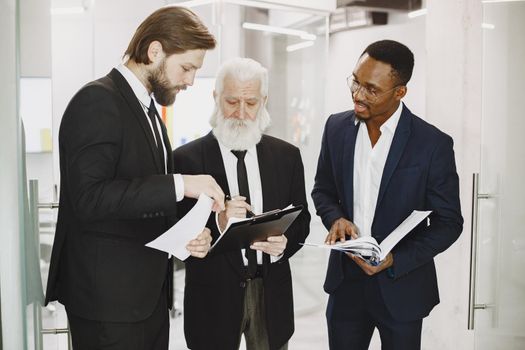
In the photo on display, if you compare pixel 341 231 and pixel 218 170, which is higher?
pixel 218 170

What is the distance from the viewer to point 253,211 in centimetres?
222

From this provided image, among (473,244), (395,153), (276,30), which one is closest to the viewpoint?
(395,153)

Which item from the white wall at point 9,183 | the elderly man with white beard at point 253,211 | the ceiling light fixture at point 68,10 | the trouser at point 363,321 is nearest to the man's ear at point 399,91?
the elderly man with white beard at point 253,211

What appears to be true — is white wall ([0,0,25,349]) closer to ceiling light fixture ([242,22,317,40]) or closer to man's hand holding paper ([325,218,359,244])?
man's hand holding paper ([325,218,359,244])

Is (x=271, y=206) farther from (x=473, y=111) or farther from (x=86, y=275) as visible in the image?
(x=473, y=111)

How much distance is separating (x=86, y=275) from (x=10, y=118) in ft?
1.78

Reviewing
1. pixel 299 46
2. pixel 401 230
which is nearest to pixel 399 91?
pixel 401 230

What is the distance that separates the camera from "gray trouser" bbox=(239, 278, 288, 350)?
2213 mm

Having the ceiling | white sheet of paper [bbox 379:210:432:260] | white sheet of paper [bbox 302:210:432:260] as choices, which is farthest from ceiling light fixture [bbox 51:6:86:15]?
the ceiling

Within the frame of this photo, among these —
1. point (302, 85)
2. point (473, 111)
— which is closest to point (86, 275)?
point (473, 111)

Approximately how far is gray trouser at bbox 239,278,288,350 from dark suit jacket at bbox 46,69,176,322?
469mm

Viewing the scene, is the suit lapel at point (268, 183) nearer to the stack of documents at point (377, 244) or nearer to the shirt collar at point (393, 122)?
the stack of documents at point (377, 244)

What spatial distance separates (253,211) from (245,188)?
0.10 meters

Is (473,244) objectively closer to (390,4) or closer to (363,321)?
(363,321)
